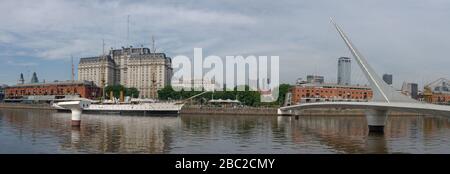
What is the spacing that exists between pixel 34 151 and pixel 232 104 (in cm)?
8193

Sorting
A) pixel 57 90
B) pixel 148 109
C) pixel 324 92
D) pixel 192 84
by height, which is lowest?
pixel 148 109

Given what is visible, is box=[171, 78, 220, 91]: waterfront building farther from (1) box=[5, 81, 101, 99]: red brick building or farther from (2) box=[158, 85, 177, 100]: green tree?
(1) box=[5, 81, 101, 99]: red brick building

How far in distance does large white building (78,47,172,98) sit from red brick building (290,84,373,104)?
4375 centimetres

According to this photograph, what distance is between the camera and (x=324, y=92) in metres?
108

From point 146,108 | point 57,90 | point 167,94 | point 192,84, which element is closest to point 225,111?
point 146,108

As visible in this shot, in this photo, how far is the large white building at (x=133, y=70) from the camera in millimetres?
139250

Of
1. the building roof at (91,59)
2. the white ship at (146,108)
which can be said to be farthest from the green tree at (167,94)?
the building roof at (91,59)

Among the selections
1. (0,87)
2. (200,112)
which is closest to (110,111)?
(200,112)

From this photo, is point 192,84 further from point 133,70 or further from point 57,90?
point 57,90

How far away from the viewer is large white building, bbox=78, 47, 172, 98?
13925 centimetres

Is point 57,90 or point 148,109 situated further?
point 57,90

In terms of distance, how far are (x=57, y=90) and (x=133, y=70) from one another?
29.5m

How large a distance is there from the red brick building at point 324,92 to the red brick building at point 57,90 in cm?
5059
